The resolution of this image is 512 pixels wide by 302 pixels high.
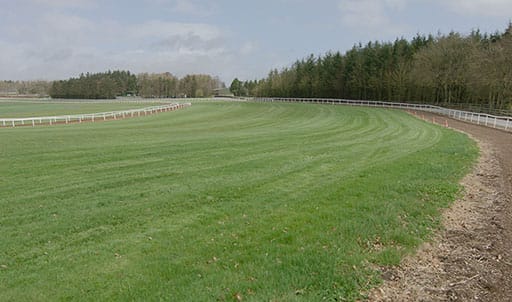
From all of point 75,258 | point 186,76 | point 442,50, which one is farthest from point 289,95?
point 75,258

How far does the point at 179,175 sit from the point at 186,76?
16018cm

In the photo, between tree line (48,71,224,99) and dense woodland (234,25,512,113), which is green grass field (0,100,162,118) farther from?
tree line (48,71,224,99)

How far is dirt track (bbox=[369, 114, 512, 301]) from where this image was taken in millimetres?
4750

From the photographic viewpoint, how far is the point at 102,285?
468 cm

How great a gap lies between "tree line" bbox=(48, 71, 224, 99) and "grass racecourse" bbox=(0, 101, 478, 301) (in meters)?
143

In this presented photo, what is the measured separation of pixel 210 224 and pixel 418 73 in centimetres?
5808

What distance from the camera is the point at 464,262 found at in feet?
18.5

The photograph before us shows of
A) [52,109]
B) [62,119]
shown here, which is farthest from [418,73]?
[52,109]

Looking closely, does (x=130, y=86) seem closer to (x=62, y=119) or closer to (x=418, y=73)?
(x=418, y=73)

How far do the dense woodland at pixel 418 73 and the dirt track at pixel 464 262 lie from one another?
3846cm

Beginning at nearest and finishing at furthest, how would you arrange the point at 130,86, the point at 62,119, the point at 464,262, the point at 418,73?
the point at 464,262, the point at 62,119, the point at 418,73, the point at 130,86

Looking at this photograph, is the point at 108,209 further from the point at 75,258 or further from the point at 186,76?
the point at 186,76

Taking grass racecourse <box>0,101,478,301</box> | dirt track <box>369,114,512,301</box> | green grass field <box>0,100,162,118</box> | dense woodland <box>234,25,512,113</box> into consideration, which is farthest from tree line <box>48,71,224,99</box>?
dirt track <box>369,114,512,301</box>

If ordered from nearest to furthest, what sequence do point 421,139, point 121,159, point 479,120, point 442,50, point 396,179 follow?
point 396,179 < point 121,159 < point 421,139 < point 479,120 < point 442,50
